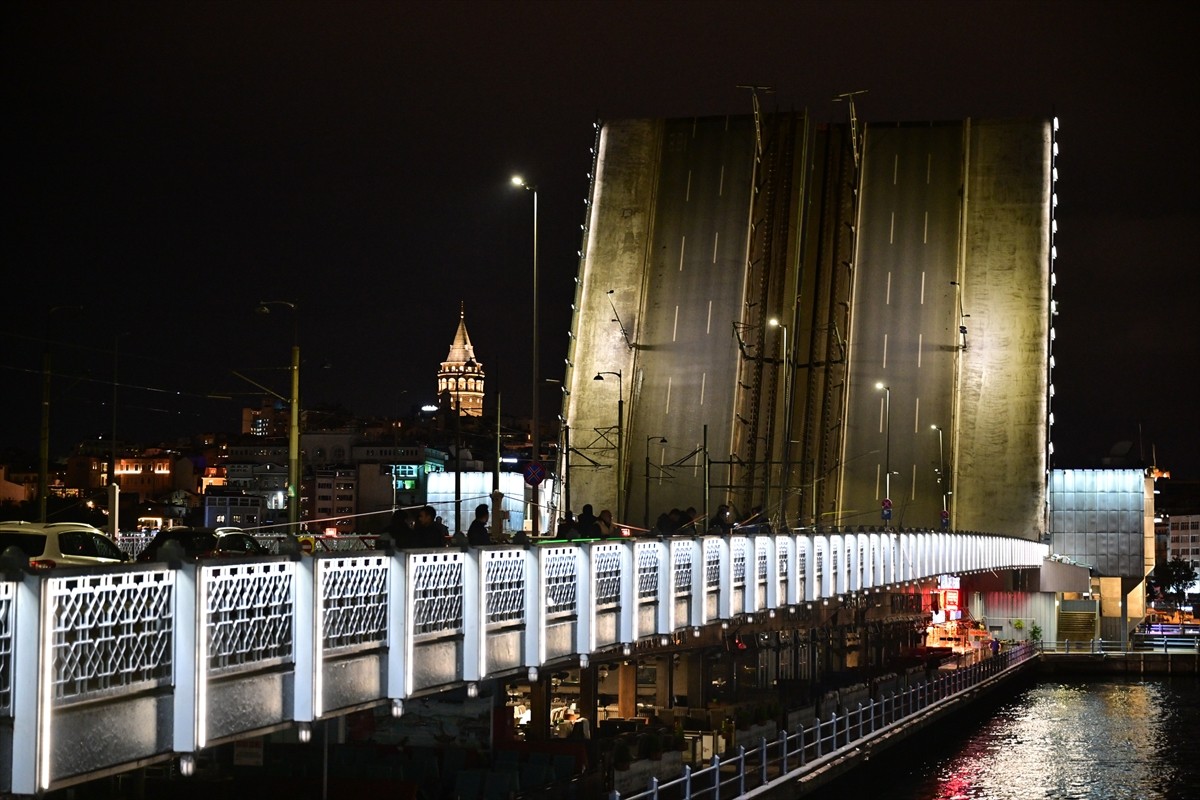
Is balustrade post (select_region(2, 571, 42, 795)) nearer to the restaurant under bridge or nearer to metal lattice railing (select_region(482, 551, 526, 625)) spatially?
the restaurant under bridge

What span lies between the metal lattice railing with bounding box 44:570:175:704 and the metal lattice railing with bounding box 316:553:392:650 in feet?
4.30

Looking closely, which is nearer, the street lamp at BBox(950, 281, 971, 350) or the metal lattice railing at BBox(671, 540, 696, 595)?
the metal lattice railing at BBox(671, 540, 696, 595)

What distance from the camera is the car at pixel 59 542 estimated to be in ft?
50.1

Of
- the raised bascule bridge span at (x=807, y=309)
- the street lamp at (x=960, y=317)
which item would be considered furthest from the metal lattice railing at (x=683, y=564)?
the street lamp at (x=960, y=317)

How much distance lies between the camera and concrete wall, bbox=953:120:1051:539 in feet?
138

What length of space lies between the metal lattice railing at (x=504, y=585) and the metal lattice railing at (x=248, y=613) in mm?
2480

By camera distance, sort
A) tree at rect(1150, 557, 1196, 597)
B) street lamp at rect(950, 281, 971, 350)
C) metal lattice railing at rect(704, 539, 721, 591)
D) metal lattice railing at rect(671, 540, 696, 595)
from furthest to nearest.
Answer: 1. tree at rect(1150, 557, 1196, 597)
2. street lamp at rect(950, 281, 971, 350)
3. metal lattice railing at rect(704, 539, 721, 591)
4. metal lattice railing at rect(671, 540, 696, 595)

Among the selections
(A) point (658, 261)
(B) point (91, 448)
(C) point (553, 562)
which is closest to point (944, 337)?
(A) point (658, 261)

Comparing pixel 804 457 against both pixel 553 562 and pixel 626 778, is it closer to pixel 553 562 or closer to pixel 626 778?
pixel 626 778

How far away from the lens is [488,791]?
60.5 feet

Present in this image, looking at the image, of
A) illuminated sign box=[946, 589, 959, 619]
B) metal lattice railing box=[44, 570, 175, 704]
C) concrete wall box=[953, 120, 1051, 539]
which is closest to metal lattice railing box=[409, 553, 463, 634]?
metal lattice railing box=[44, 570, 175, 704]

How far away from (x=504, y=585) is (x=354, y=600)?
7.78ft

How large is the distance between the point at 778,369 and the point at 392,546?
3134 centimetres

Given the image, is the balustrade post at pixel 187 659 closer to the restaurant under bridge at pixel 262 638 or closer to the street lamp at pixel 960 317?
the restaurant under bridge at pixel 262 638
